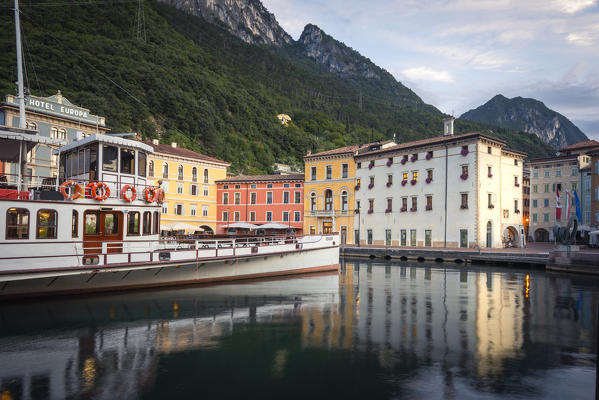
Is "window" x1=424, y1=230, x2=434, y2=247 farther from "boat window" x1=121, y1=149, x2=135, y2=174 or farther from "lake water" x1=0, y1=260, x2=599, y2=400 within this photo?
"boat window" x1=121, y1=149, x2=135, y2=174

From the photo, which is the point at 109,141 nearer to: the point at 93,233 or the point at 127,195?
the point at 127,195

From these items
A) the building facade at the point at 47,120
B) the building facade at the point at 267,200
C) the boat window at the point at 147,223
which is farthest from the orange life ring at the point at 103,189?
the building facade at the point at 267,200

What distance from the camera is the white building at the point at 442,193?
4150cm

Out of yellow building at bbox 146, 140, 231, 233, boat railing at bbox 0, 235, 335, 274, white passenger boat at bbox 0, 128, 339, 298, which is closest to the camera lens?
boat railing at bbox 0, 235, 335, 274

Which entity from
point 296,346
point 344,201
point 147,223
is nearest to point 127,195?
point 147,223

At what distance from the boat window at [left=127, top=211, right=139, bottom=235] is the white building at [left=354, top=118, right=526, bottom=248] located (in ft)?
108

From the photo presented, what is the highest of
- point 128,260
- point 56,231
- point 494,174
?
point 494,174

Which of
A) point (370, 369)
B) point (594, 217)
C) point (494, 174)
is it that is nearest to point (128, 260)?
point (370, 369)

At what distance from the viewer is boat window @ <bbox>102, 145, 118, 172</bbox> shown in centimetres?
1809

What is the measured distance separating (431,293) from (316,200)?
3351 cm

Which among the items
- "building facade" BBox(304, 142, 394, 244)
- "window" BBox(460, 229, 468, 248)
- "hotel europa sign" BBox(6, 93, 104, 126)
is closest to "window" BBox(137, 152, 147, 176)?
"hotel europa sign" BBox(6, 93, 104, 126)

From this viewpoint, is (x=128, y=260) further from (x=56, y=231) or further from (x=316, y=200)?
(x=316, y=200)

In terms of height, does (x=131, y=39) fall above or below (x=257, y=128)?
above

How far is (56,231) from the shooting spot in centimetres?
1616
